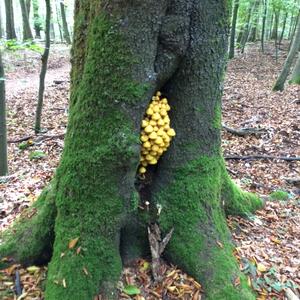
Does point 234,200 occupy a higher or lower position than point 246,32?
lower

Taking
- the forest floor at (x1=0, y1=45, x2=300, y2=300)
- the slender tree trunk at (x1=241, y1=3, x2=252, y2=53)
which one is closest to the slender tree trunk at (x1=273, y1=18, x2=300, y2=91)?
the forest floor at (x1=0, y1=45, x2=300, y2=300)

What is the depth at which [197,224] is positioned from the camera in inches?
138

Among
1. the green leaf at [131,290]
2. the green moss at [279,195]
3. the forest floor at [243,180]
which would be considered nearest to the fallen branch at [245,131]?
the forest floor at [243,180]

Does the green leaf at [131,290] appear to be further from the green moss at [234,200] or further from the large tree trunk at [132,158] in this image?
the green moss at [234,200]

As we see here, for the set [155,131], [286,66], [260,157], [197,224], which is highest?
[155,131]

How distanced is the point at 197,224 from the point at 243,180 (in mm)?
→ 2720

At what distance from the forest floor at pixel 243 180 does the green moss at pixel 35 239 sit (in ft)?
0.36

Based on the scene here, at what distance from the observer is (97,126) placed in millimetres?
2889

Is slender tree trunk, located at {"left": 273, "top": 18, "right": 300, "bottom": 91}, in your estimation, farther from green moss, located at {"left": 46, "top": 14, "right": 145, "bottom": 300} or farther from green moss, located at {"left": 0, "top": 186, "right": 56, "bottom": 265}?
green moss, located at {"left": 0, "top": 186, "right": 56, "bottom": 265}

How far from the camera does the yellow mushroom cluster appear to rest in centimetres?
310

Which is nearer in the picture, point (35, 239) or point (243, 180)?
point (35, 239)

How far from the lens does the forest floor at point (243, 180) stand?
330 cm

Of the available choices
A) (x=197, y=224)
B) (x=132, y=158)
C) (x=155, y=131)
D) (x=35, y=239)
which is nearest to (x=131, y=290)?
(x=197, y=224)

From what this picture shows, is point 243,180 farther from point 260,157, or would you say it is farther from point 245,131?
point 245,131
